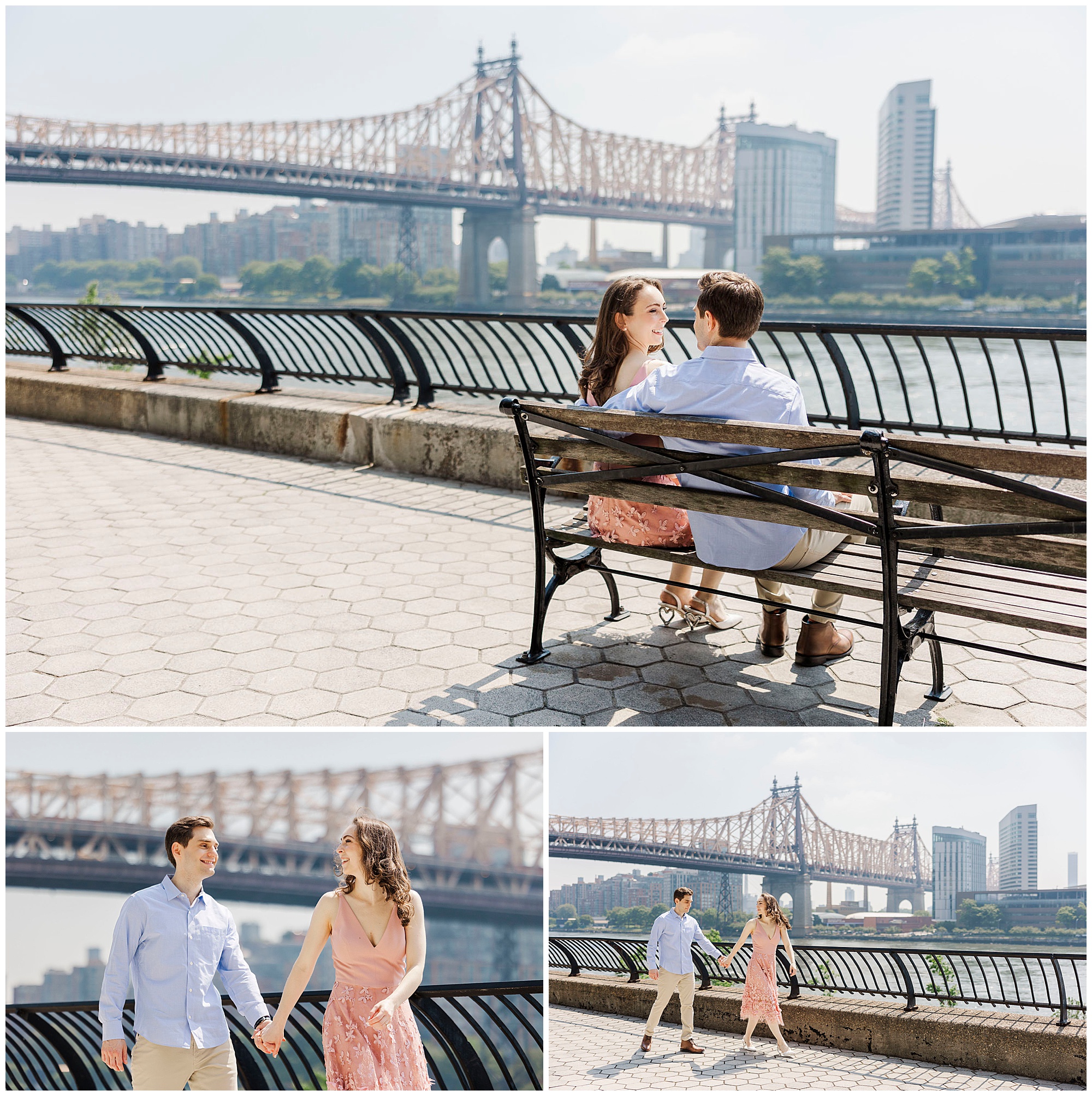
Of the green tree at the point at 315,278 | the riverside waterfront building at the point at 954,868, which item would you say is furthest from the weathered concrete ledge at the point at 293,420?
the green tree at the point at 315,278

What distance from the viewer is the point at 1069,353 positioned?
1203 inches

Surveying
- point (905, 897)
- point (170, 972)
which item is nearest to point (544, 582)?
point (170, 972)

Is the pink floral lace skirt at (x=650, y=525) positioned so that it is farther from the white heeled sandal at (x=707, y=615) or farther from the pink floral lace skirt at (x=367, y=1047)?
the pink floral lace skirt at (x=367, y=1047)

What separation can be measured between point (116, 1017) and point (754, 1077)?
10.2 ft

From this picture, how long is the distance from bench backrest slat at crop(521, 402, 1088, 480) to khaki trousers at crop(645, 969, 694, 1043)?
9.01ft

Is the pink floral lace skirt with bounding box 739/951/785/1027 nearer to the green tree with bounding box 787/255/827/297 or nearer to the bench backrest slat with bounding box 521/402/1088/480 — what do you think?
the bench backrest slat with bounding box 521/402/1088/480

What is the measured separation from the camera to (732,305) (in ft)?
9.78

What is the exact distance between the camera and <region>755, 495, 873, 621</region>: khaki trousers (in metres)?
2.97

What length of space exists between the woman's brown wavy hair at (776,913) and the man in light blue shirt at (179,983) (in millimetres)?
3107

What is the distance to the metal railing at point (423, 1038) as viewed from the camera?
8.15 feet

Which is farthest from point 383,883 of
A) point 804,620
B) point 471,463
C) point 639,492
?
point 471,463

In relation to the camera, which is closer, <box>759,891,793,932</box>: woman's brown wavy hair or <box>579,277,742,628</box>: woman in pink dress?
<box>579,277,742,628</box>: woman in pink dress

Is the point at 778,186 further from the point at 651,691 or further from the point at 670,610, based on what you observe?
the point at 651,691

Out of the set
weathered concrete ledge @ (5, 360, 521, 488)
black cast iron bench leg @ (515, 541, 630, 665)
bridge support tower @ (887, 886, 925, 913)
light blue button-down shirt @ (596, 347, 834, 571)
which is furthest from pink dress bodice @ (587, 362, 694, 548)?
bridge support tower @ (887, 886, 925, 913)
